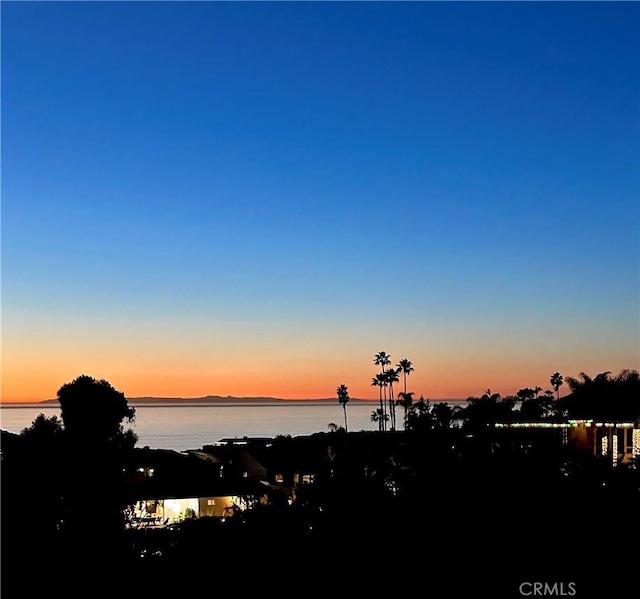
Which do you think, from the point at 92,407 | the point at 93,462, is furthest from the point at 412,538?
the point at 92,407

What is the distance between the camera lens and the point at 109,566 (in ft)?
34.3

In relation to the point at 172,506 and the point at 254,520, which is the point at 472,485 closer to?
the point at 254,520

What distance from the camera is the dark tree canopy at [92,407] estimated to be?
30.1 meters

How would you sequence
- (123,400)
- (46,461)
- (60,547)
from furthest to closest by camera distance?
(123,400) → (46,461) → (60,547)

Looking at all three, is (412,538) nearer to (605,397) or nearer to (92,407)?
(92,407)

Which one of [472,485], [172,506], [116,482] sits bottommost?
[172,506]

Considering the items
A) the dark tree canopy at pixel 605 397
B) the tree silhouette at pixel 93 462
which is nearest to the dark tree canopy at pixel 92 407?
the tree silhouette at pixel 93 462

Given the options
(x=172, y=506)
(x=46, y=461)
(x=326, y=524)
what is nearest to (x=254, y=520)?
(x=326, y=524)

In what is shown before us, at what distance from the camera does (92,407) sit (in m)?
30.5

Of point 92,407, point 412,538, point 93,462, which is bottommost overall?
point 93,462

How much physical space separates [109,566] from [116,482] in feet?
48.4
